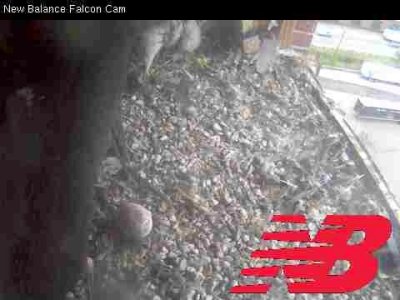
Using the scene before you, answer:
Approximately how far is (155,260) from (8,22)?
58 centimetres

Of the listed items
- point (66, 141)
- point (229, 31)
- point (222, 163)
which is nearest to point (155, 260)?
point (222, 163)

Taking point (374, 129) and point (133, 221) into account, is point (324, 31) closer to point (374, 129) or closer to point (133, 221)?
point (374, 129)

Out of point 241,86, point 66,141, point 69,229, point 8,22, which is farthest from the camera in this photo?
point 241,86

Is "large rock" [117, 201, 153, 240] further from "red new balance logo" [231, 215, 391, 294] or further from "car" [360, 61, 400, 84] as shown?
"car" [360, 61, 400, 84]

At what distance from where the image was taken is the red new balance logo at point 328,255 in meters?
0.89

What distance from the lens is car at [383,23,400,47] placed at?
686 millimetres

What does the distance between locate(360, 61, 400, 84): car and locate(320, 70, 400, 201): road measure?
2 centimetres

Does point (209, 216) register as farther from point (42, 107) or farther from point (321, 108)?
point (42, 107)

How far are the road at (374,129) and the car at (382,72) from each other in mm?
19

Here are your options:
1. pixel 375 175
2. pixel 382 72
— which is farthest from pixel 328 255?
pixel 382 72

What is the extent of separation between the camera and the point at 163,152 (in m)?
0.96

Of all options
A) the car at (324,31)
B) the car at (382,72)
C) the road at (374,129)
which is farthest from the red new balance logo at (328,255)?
the car at (324,31)

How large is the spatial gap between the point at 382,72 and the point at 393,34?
117mm

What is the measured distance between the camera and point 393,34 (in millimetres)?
728
